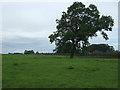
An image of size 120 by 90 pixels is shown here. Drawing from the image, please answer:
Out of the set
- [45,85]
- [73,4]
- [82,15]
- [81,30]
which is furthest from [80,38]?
[45,85]

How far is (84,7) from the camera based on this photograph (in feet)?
105

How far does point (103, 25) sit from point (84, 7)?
16.1ft

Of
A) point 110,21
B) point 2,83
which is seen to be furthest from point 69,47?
point 2,83

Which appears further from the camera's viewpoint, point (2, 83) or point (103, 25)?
point (103, 25)

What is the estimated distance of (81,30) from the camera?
93.6ft

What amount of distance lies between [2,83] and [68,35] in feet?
70.0

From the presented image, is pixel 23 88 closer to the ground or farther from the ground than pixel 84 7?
closer to the ground

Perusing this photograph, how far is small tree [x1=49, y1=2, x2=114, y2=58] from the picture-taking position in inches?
1150

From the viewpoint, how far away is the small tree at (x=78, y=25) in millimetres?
29203

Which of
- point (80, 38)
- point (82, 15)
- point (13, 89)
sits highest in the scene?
point (82, 15)

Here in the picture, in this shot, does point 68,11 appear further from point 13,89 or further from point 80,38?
point 13,89

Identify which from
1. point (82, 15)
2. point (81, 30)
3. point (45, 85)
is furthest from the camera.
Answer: point (82, 15)

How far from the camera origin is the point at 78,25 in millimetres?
30312

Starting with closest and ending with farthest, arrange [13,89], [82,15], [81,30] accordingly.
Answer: [13,89], [81,30], [82,15]
